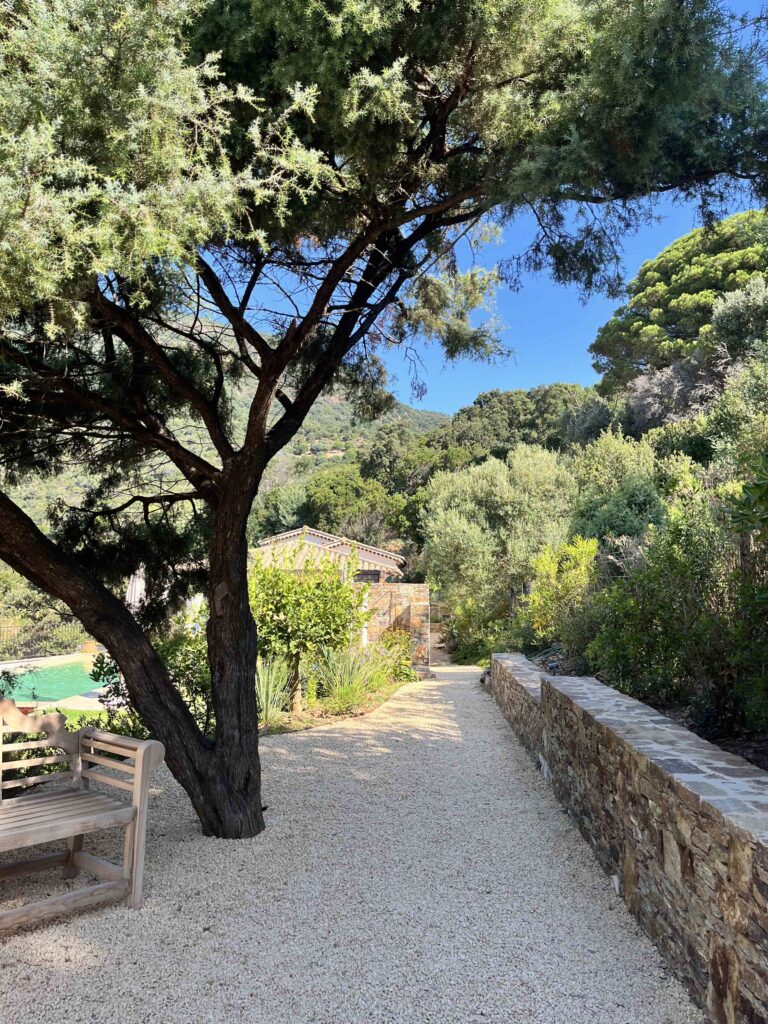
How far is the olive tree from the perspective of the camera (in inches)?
102

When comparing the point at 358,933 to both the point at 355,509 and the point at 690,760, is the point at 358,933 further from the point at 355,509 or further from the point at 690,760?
the point at 355,509

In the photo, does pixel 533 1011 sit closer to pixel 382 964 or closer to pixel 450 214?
pixel 382 964

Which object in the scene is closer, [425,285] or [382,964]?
[382,964]

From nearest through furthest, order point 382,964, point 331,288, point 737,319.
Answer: point 382,964
point 331,288
point 737,319

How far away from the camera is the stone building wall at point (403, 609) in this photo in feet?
42.2

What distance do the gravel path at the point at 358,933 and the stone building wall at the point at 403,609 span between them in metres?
7.99

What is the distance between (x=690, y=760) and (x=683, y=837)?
0.42m

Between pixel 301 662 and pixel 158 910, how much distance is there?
5196 millimetres

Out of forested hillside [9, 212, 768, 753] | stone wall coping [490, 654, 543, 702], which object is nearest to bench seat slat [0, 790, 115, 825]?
forested hillside [9, 212, 768, 753]

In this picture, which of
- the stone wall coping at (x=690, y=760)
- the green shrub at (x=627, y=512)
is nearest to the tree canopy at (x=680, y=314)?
the green shrub at (x=627, y=512)

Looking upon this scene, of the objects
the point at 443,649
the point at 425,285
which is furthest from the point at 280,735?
the point at 443,649

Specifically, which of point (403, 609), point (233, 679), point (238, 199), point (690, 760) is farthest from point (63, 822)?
point (403, 609)

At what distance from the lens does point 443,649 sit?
2062 cm

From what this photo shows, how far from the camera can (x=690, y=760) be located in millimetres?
2820
